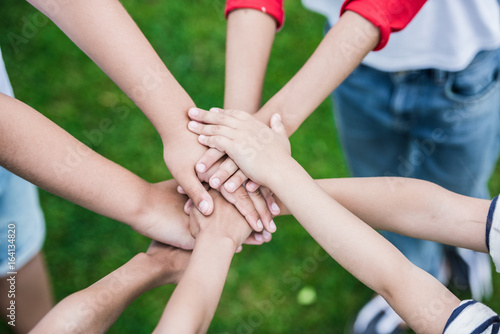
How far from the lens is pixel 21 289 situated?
5.57 ft

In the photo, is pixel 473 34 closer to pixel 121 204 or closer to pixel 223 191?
pixel 223 191

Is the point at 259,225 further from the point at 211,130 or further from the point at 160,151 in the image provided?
the point at 160,151

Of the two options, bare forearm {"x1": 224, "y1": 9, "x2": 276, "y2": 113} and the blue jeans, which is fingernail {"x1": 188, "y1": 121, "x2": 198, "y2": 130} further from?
the blue jeans

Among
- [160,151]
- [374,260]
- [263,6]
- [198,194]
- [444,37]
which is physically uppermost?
[263,6]

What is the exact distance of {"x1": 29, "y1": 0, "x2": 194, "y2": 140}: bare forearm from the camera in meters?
1.37

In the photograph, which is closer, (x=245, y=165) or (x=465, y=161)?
(x=245, y=165)

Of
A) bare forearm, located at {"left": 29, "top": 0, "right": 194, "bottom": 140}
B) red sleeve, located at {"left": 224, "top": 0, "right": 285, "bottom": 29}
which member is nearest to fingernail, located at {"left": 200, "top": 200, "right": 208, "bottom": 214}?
bare forearm, located at {"left": 29, "top": 0, "right": 194, "bottom": 140}

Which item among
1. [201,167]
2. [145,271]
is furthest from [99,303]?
[201,167]

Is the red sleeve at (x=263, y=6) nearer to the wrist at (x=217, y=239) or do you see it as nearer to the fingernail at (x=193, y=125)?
the fingernail at (x=193, y=125)

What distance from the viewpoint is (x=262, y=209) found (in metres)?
1.39

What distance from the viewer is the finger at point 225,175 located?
1349 mm

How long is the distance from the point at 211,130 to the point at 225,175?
0.13m

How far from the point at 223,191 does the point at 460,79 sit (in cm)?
74

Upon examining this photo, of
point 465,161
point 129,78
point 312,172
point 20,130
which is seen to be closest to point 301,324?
point 312,172
